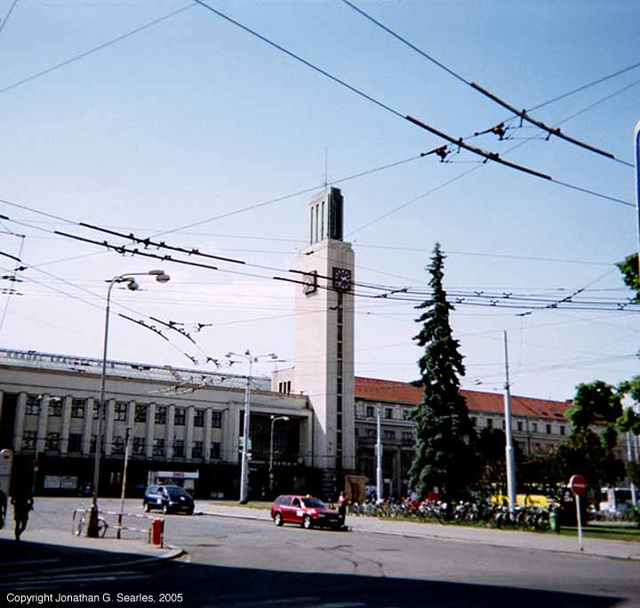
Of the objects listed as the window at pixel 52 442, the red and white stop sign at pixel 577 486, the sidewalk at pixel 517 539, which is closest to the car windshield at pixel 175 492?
the sidewalk at pixel 517 539

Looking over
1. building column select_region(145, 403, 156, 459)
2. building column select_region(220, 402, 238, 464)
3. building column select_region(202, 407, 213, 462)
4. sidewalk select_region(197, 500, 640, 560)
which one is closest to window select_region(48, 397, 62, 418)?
building column select_region(145, 403, 156, 459)

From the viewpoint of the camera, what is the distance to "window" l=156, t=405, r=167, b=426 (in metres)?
80.2

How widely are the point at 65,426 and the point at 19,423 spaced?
14.5ft

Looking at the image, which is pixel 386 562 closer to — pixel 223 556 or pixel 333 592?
pixel 223 556

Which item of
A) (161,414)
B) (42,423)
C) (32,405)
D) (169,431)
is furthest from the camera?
(161,414)

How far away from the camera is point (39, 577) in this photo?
45.5 feet

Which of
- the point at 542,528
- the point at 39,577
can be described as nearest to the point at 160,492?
the point at 542,528

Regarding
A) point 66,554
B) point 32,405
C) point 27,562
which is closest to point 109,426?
point 32,405

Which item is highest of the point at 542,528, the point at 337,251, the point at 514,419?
the point at 337,251

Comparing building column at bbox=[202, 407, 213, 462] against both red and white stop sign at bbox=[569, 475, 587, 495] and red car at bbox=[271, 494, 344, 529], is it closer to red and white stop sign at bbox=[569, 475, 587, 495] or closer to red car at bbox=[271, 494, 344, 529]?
red car at bbox=[271, 494, 344, 529]

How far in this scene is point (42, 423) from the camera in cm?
7244

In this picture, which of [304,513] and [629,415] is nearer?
[629,415]

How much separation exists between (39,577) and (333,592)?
5673mm

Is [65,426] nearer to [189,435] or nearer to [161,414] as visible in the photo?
[161,414]
